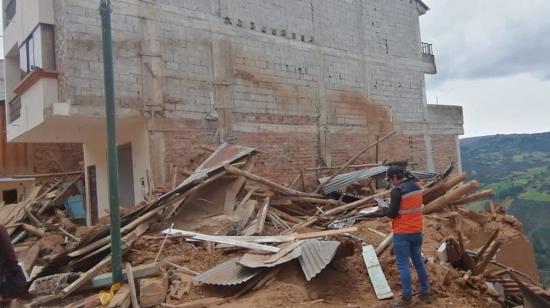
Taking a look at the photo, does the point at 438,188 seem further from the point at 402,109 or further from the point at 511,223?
the point at 402,109

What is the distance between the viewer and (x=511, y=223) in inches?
438

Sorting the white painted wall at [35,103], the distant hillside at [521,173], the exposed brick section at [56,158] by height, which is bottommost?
the distant hillside at [521,173]

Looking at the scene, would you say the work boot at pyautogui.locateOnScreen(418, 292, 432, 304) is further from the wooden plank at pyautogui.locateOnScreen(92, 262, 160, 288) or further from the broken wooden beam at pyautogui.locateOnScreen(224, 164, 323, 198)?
the broken wooden beam at pyautogui.locateOnScreen(224, 164, 323, 198)

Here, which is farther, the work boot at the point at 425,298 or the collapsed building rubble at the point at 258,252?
the collapsed building rubble at the point at 258,252

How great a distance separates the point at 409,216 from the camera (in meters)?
5.63

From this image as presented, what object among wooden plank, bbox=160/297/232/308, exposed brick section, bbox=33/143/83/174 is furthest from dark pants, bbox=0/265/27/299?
exposed brick section, bbox=33/143/83/174

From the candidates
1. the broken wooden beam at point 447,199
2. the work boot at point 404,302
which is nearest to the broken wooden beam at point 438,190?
the broken wooden beam at point 447,199

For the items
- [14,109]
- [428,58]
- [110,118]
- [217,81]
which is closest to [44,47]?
[14,109]

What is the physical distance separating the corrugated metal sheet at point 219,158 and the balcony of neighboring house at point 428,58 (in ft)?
33.9

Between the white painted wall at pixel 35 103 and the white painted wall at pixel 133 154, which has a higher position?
the white painted wall at pixel 35 103

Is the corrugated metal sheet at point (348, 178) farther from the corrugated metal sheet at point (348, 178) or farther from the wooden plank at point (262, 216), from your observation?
the wooden plank at point (262, 216)

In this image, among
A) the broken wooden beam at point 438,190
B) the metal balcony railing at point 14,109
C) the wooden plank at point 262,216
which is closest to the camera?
the wooden plank at point 262,216

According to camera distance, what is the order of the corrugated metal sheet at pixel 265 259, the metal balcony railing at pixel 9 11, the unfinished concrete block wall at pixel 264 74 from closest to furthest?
the corrugated metal sheet at pixel 265 259, the unfinished concrete block wall at pixel 264 74, the metal balcony railing at pixel 9 11

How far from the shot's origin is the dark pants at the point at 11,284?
5281 mm
